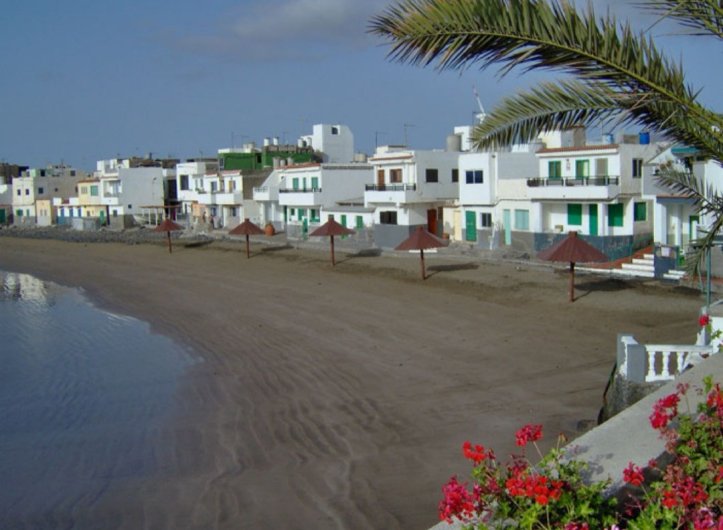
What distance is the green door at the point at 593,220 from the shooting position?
1364 inches

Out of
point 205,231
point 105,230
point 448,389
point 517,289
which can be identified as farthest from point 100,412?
point 105,230

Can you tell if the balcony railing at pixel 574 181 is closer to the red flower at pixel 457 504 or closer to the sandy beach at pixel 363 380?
the sandy beach at pixel 363 380

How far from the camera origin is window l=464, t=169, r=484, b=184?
3962 cm

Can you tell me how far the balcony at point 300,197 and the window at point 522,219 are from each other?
17.1 meters

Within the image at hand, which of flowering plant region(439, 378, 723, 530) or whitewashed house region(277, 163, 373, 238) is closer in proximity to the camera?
flowering plant region(439, 378, 723, 530)

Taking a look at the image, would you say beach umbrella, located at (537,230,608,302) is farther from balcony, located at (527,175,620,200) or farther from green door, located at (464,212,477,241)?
green door, located at (464,212,477,241)

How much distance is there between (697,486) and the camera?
194 inches

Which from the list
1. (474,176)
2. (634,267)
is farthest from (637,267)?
(474,176)

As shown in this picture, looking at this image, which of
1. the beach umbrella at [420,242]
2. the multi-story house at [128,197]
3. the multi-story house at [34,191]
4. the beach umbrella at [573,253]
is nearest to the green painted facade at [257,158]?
the multi-story house at [128,197]

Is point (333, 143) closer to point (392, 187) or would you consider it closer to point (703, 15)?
point (392, 187)

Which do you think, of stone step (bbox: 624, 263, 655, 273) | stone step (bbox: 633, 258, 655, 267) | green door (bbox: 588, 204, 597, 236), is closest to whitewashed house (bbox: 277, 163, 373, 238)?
green door (bbox: 588, 204, 597, 236)

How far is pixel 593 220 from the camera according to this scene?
3472 cm

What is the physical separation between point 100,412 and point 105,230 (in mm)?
60379

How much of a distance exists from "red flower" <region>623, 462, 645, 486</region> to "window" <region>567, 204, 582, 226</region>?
103 feet
